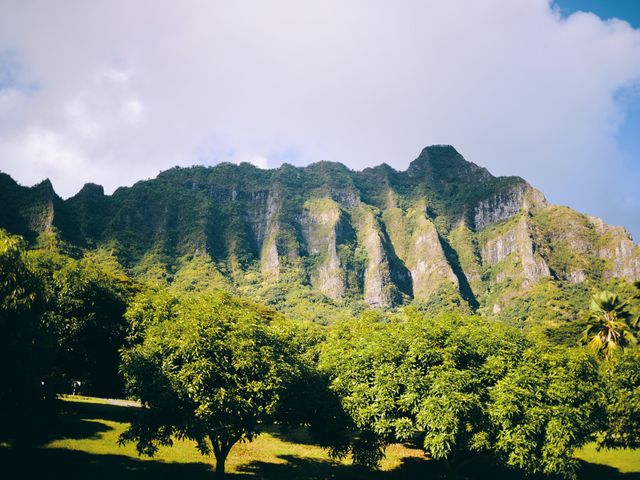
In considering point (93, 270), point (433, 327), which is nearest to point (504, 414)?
point (433, 327)

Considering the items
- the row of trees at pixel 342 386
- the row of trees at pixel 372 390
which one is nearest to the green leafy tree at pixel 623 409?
the row of trees at pixel 342 386

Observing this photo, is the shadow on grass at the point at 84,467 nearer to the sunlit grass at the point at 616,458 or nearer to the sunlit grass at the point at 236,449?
the sunlit grass at the point at 236,449

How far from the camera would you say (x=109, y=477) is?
21250 millimetres

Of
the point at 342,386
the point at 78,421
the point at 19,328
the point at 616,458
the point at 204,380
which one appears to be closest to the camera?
the point at 19,328

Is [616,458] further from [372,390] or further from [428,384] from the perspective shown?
[372,390]

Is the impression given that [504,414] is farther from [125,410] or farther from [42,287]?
[125,410]

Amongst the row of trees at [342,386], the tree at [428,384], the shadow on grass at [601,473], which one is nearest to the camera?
the row of trees at [342,386]

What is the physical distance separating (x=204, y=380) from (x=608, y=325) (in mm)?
56183

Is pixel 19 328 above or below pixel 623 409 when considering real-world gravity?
above

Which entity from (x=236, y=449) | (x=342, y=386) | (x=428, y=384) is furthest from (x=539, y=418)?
(x=236, y=449)

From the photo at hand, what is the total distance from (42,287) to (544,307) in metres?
208

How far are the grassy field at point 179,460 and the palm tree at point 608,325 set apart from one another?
1886cm

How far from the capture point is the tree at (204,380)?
20.2 metres

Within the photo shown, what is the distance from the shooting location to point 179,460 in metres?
26.1
